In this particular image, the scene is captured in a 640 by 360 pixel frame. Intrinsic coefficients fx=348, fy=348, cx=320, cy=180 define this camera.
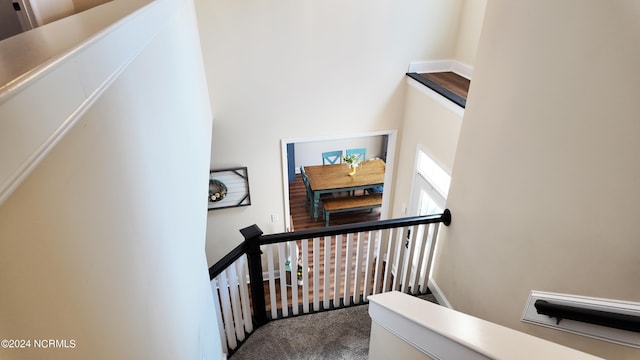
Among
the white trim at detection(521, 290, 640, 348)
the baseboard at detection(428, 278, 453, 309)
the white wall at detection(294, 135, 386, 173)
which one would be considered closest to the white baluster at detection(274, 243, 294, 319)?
the baseboard at detection(428, 278, 453, 309)

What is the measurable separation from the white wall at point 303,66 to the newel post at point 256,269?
2187 millimetres

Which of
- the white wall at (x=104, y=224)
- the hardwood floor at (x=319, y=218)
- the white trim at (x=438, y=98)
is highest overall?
the white wall at (x=104, y=224)

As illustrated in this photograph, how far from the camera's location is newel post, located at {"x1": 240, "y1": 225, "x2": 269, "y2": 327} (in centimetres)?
232

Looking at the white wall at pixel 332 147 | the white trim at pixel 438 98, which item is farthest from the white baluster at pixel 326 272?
the white wall at pixel 332 147

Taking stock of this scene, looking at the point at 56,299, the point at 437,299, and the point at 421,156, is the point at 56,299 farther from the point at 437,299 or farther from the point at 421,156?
the point at 421,156

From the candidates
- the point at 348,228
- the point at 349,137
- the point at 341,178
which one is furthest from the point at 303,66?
the point at 341,178

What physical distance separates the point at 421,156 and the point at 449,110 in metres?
0.84

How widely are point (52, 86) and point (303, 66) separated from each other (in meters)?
3.80

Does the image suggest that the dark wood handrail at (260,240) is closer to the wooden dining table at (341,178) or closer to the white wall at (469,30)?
the white wall at (469,30)

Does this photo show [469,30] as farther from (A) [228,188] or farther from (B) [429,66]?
(A) [228,188]

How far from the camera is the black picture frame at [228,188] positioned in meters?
4.44

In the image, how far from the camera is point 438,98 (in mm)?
3717

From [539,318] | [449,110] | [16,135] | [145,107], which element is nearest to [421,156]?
[449,110]

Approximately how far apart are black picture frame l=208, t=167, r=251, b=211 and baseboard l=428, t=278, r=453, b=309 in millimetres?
2603
